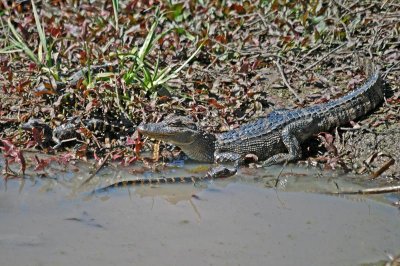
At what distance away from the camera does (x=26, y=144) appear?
764 cm

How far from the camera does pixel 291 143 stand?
7.75m

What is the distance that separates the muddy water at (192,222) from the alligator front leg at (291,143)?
0.29 metres

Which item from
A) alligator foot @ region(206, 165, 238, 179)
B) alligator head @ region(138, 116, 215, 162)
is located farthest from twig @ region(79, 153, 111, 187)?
alligator foot @ region(206, 165, 238, 179)

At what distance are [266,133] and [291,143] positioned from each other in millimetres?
281

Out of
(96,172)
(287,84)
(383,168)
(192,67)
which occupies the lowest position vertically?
(96,172)

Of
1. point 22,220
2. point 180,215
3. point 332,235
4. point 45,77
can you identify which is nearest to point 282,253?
point 332,235

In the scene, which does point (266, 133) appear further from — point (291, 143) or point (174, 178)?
point (174, 178)

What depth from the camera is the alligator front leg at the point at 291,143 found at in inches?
300

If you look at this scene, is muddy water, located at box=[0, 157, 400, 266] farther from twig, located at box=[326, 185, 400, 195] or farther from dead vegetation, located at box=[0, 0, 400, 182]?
Result: dead vegetation, located at box=[0, 0, 400, 182]

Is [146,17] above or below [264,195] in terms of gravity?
above

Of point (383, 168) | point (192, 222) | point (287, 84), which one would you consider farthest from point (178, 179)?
point (287, 84)

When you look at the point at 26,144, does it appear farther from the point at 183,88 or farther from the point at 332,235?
the point at 332,235

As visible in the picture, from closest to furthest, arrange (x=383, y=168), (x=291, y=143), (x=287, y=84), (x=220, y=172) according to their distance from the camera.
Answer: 1. (x=383, y=168)
2. (x=220, y=172)
3. (x=291, y=143)
4. (x=287, y=84)

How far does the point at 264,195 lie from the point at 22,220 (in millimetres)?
2118
